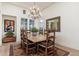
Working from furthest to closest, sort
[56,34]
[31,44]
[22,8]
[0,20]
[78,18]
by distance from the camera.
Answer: [31,44] → [56,34] → [78,18] → [22,8] → [0,20]

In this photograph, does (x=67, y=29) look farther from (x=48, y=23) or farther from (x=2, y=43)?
(x=2, y=43)

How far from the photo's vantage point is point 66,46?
1857mm

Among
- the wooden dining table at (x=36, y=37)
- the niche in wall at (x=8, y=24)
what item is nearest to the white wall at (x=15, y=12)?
the niche in wall at (x=8, y=24)

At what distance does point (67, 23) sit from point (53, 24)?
1.03 ft

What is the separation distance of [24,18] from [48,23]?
531 mm

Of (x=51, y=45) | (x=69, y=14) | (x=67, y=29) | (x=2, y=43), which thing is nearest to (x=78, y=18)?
(x=69, y=14)

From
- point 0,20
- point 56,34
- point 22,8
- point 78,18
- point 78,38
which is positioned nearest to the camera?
point 0,20

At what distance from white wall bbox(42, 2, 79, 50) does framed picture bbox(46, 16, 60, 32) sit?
9cm

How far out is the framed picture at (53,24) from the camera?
74.0 inches

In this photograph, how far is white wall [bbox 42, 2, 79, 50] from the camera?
182cm

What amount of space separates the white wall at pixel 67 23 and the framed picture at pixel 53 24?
87 millimetres

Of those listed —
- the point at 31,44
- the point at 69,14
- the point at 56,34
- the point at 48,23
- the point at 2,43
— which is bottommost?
the point at 31,44

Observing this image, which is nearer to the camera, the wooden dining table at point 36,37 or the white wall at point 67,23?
the white wall at point 67,23

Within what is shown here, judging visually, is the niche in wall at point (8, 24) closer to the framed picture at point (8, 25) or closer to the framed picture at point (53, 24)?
the framed picture at point (8, 25)
